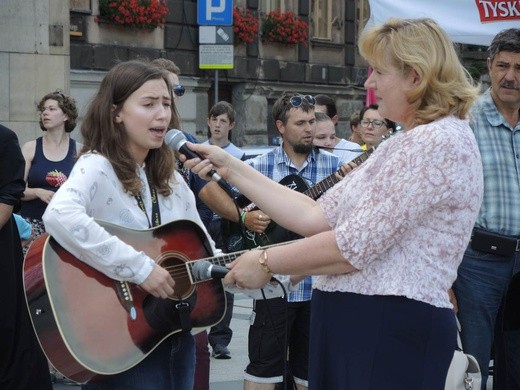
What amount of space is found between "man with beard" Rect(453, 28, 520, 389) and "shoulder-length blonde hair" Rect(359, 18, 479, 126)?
5.98 ft

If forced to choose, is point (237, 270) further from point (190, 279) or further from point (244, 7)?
point (244, 7)

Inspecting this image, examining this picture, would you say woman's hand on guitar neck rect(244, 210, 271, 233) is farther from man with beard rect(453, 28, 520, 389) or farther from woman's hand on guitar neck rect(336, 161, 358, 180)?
man with beard rect(453, 28, 520, 389)

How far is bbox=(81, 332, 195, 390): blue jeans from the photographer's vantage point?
407 centimetres

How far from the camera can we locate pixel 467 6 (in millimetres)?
6684

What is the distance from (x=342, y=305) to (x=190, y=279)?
2.82ft

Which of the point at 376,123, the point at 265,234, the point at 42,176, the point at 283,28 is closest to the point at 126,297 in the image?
the point at 265,234

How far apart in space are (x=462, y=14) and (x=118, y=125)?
308 cm

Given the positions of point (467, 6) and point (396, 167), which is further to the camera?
point (467, 6)

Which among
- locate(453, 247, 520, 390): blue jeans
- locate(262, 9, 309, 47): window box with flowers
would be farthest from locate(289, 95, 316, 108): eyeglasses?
locate(262, 9, 309, 47): window box with flowers

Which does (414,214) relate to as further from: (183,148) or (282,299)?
(282,299)

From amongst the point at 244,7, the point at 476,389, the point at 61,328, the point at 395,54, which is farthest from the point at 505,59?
the point at 244,7

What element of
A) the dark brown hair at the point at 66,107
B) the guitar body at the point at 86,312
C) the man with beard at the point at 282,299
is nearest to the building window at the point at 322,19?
the dark brown hair at the point at 66,107

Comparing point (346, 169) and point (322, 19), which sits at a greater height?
point (322, 19)

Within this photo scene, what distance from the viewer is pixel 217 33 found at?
57.4 ft
